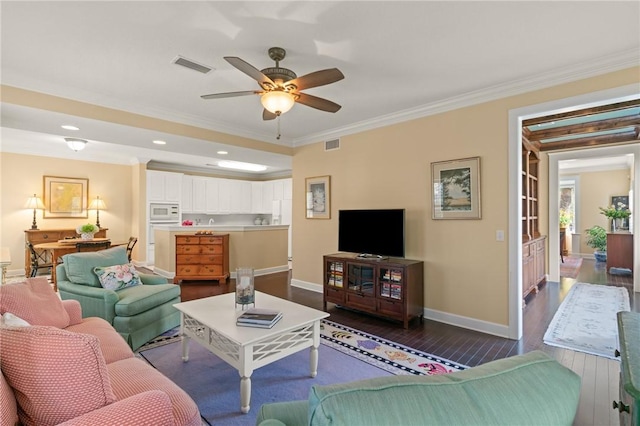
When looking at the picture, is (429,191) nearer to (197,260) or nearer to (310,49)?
(310,49)

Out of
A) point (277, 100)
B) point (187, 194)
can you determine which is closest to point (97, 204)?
point (187, 194)

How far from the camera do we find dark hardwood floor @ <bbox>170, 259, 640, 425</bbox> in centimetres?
235

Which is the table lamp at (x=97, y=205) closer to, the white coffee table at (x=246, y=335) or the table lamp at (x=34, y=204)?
the table lamp at (x=34, y=204)

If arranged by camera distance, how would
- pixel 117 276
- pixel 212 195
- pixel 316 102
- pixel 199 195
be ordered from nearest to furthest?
1. pixel 316 102
2. pixel 117 276
3. pixel 199 195
4. pixel 212 195

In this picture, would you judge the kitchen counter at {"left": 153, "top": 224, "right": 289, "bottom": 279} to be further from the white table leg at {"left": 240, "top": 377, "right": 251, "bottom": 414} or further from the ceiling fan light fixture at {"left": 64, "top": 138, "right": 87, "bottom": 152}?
the white table leg at {"left": 240, "top": 377, "right": 251, "bottom": 414}

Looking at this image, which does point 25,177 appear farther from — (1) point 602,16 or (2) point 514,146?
(1) point 602,16

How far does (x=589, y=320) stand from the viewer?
150 inches

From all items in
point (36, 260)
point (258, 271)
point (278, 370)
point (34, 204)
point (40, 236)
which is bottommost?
point (278, 370)

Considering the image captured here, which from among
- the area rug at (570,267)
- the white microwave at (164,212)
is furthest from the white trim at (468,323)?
the white microwave at (164,212)

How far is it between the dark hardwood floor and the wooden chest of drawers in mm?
573

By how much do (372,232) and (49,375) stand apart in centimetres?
346

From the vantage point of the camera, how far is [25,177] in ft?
21.6

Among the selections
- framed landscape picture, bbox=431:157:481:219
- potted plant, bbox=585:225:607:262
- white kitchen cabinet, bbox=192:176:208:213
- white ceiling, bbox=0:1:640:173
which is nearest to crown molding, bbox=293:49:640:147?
white ceiling, bbox=0:1:640:173

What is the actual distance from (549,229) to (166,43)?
695cm
